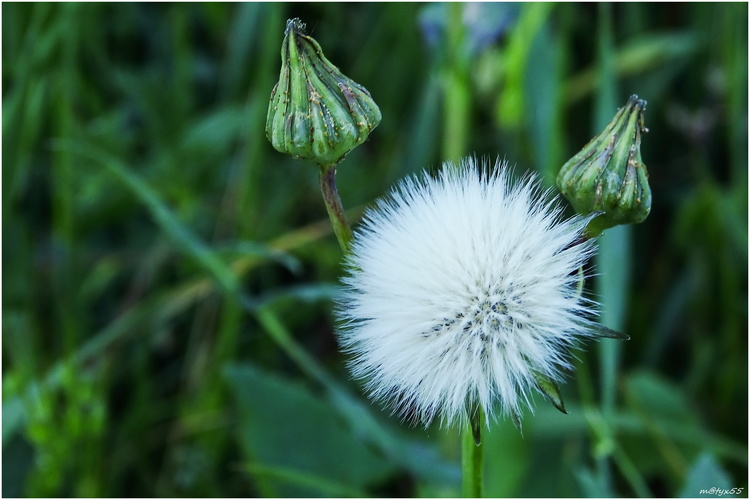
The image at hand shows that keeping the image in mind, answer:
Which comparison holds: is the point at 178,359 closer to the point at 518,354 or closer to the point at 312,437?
the point at 312,437

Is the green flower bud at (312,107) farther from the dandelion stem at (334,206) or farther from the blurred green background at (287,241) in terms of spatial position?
the blurred green background at (287,241)

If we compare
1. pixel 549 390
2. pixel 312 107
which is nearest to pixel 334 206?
pixel 312 107

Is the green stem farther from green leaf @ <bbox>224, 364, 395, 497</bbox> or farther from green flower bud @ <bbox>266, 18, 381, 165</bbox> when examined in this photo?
green leaf @ <bbox>224, 364, 395, 497</bbox>

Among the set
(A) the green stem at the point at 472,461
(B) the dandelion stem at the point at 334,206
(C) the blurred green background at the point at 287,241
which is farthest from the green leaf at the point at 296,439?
(B) the dandelion stem at the point at 334,206

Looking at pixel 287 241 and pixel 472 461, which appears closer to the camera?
pixel 472 461

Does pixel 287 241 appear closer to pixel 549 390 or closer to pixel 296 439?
pixel 296 439

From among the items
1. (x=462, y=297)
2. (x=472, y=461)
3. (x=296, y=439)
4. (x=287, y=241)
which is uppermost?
(x=287, y=241)

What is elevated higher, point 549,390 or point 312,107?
point 312,107

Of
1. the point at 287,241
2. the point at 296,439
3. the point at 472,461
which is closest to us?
the point at 472,461

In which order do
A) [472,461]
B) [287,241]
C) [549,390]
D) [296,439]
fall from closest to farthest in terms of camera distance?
[549,390] < [472,461] < [296,439] < [287,241]
